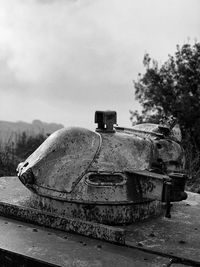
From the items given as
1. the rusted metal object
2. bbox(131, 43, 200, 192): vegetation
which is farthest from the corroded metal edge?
bbox(131, 43, 200, 192): vegetation

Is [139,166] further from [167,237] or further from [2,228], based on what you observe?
[2,228]

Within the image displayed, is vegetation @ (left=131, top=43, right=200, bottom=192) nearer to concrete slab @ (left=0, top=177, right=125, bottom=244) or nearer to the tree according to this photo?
the tree

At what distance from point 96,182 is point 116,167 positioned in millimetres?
217

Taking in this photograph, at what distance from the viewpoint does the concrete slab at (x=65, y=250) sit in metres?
3.35

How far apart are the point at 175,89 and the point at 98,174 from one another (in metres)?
13.1

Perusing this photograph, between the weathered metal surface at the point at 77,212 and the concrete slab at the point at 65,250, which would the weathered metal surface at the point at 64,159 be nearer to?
the weathered metal surface at the point at 77,212

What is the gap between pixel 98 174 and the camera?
4020 mm

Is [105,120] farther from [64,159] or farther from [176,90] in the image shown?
[176,90]

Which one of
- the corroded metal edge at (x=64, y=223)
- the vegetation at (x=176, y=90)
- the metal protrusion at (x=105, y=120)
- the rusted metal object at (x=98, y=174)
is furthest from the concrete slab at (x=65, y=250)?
the vegetation at (x=176, y=90)

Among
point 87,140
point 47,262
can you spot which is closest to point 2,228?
point 47,262

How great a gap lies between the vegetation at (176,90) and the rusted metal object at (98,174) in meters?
11.2

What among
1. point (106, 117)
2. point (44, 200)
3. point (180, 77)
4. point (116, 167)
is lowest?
point (44, 200)

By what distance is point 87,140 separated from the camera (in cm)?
420

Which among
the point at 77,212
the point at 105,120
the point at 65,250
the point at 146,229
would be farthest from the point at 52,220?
the point at 105,120
